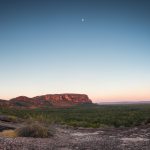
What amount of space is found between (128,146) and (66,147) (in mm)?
3222

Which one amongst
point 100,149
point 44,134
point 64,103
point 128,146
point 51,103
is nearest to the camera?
point 100,149

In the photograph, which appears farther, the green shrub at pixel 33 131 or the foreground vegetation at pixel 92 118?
the foreground vegetation at pixel 92 118

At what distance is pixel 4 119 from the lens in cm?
2916

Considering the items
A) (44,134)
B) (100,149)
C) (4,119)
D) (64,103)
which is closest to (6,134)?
(44,134)

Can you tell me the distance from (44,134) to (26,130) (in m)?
1.16

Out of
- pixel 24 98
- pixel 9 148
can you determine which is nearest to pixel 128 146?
pixel 9 148

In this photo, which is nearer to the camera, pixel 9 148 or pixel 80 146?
pixel 9 148

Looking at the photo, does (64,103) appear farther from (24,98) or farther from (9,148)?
(9,148)

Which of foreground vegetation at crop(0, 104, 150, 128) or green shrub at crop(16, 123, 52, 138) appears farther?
foreground vegetation at crop(0, 104, 150, 128)

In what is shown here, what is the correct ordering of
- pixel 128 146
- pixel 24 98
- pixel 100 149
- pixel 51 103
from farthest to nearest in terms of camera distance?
pixel 51 103
pixel 24 98
pixel 128 146
pixel 100 149

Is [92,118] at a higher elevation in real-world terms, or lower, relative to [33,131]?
lower

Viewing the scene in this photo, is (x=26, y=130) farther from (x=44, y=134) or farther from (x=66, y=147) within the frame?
(x=66, y=147)

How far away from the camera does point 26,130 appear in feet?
59.6

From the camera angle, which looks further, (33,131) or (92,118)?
(92,118)
